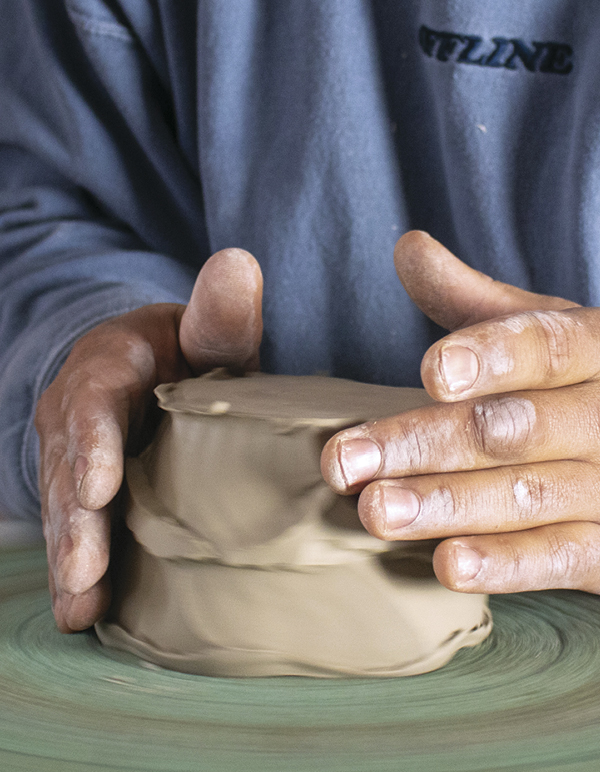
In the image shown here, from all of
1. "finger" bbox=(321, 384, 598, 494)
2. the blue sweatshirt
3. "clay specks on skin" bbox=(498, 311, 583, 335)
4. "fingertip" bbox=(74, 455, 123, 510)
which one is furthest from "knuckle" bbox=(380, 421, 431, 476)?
the blue sweatshirt

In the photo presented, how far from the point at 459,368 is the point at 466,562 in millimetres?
150

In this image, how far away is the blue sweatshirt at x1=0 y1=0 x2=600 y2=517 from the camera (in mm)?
953

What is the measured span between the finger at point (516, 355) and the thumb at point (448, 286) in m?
0.11

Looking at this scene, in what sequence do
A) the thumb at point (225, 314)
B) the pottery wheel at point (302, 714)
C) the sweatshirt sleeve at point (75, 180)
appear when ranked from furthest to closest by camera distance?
the sweatshirt sleeve at point (75, 180) < the thumb at point (225, 314) < the pottery wheel at point (302, 714)

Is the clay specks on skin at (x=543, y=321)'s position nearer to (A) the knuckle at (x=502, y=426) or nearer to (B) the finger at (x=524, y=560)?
(A) the knuckle at (x=502, y=426)

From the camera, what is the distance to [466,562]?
0.56 metres

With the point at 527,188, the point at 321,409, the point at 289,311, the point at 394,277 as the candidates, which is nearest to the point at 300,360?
the point at 289,311

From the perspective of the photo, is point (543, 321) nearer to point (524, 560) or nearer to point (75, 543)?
point (524, 560)

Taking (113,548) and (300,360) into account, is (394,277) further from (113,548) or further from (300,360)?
(113,548)

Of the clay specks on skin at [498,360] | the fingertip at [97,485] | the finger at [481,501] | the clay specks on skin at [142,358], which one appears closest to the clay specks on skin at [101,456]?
the fingertip at [97,485]

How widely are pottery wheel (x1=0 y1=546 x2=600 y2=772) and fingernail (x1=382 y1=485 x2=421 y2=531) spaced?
121 millimetres

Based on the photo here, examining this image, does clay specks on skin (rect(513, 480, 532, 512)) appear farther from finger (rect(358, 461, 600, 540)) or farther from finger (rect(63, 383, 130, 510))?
finger (rect(63, 383, 130, 510))

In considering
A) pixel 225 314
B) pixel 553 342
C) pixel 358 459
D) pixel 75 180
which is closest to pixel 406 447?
pixel 358 459

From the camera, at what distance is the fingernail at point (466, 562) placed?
1.84ft
